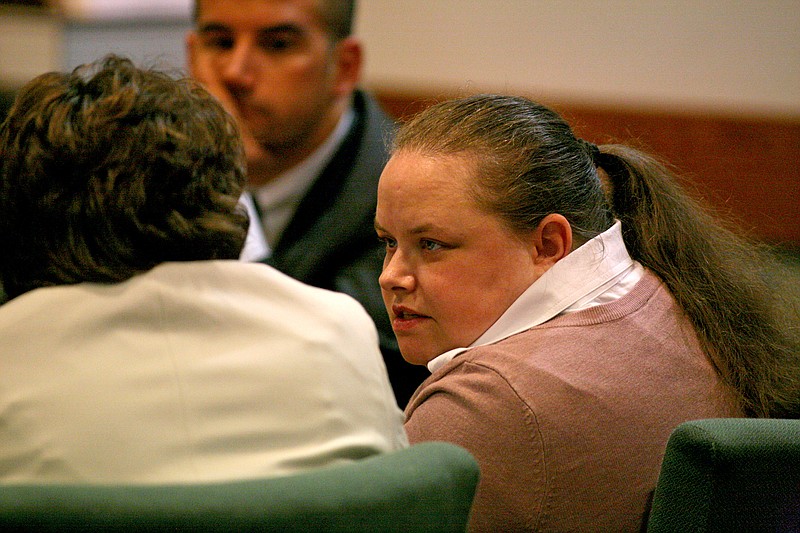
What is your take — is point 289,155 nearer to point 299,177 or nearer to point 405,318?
point 299,177

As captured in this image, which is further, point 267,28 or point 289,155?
point 289,155

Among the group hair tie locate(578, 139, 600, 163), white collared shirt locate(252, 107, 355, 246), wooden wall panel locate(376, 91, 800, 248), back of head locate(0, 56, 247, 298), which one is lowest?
wooden wall panel locate(376, 91, 800, 248)

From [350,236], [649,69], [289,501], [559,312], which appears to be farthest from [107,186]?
[649,69]

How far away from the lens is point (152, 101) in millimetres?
1034

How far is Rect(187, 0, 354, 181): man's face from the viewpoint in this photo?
2.55 m

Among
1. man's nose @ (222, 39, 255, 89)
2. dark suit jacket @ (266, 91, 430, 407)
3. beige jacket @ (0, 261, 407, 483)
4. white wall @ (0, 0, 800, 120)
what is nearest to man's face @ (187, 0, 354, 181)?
man's nose @ (222, 39, 255, 89)

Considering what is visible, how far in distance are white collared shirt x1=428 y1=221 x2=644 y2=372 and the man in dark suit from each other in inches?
37.6

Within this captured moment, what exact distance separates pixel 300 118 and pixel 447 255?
1.33 metres

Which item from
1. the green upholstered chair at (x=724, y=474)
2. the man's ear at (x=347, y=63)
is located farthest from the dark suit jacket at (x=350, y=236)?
the green upholstered chair at (x=724, y=474)

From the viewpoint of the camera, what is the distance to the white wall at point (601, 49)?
394cm

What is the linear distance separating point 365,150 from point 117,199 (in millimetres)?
1573

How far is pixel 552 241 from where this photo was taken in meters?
1.40

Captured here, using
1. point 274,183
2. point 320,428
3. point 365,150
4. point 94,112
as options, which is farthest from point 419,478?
point 274,183

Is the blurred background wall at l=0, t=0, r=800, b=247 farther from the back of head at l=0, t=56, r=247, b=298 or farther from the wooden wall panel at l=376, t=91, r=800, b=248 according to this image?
the back of head at l=0, t=56, r=247, b=298
